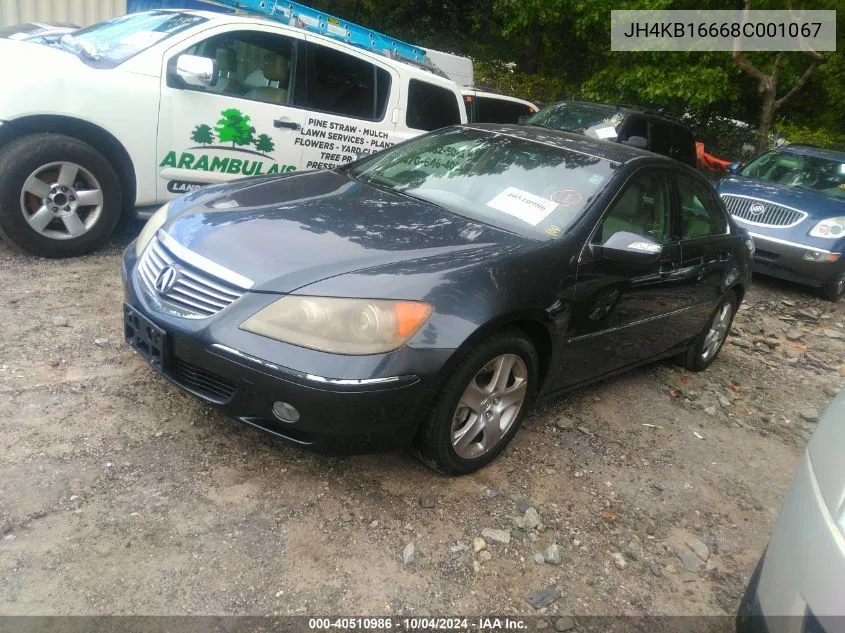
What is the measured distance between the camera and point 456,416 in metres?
2.89

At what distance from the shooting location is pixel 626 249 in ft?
10.6

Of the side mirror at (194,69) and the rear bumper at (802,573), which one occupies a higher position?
the side mirror at (194,69)

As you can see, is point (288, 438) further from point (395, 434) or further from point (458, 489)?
point (458, 489)

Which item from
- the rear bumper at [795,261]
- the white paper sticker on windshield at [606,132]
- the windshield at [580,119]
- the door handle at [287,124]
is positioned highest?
the windshield at [580,119]

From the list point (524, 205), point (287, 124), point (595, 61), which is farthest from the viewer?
point (595, 61)

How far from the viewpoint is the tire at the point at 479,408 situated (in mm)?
2734

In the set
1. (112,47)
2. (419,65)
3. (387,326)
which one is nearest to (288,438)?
(387,326)

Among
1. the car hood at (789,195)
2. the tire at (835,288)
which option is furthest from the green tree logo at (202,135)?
the tire at (835,288)

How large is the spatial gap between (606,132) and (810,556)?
793 centimetres

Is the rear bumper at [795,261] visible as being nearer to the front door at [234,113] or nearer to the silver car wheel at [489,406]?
the front door at [234,113]

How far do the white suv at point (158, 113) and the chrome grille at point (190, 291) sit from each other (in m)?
2.10

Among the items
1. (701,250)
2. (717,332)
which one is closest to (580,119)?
(717,332)

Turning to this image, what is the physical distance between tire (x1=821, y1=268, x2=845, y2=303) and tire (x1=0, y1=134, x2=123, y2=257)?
24.0ft

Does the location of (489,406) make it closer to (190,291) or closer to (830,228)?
(190,291)
